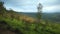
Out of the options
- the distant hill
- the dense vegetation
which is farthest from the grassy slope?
the distant hill

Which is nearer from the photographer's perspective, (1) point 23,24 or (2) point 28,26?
(2) point 28,26

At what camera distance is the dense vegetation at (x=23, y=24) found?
20.5ft

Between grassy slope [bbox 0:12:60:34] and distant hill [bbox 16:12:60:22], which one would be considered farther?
distant hill [bbox 16:12:60:22]

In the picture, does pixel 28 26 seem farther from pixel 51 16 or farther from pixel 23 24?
pixel 51 16

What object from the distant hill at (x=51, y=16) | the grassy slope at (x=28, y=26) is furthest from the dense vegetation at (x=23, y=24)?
the distant hill at (x=51, y=16)

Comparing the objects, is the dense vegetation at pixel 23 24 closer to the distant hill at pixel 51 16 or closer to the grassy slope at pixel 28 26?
the grassy slope at pixel 28 26

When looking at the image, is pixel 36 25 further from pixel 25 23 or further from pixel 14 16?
pixel 14 16

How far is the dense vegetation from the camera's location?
246 inches

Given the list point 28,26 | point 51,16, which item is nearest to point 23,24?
point 28,26

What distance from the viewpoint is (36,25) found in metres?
6.33

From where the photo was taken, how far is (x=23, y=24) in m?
6.48

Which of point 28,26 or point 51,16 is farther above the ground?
point 51,16

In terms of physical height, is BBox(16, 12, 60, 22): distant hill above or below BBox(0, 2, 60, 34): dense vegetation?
above

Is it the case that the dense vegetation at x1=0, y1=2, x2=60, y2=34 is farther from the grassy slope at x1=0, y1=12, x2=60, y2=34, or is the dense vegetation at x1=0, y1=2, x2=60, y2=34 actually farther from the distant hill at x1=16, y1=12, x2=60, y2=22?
the distant hill at x1=16, y1=12, x2=60, y2=22
